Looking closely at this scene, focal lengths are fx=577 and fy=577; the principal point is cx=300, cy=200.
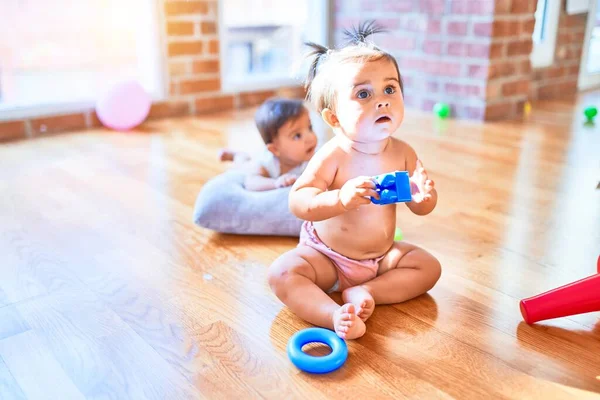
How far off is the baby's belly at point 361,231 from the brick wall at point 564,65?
2409 mm

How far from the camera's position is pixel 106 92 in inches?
96.4

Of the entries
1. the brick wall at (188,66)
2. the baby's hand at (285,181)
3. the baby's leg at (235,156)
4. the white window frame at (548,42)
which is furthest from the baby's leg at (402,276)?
the white window frame at (548,42)

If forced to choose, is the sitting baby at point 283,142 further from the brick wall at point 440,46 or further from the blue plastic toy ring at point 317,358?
the brick wall at point 440,46

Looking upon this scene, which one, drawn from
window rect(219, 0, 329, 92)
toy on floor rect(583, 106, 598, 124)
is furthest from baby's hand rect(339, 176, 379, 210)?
toy on floor rect(583, 106, 598, 124)

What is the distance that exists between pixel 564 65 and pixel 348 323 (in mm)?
2915

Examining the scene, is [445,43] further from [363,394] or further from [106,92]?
[363,394]

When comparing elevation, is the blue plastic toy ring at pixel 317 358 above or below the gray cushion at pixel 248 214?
below

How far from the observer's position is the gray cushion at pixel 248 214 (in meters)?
1.35

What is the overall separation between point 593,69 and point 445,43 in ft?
4.80

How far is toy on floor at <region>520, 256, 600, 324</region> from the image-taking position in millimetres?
944

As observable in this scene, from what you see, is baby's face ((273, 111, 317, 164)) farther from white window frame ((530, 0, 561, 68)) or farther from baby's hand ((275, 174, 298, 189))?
white window frame ((530, 0, 561, 68))

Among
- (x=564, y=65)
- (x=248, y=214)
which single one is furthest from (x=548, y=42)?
(x=248, y=214)

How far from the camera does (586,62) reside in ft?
11.2

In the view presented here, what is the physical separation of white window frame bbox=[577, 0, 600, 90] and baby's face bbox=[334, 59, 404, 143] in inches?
113
